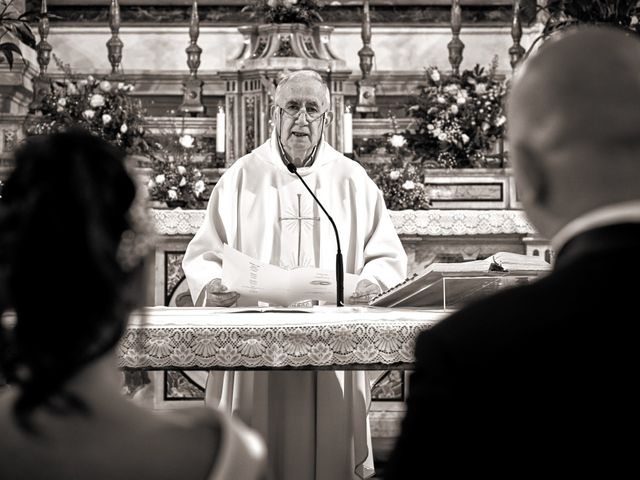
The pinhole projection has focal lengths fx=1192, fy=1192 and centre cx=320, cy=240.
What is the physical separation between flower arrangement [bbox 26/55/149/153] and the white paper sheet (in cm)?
354

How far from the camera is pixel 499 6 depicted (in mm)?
10000

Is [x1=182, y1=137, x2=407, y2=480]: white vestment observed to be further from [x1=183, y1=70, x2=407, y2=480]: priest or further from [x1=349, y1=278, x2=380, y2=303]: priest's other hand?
[x1=349, y1=278, x2=380, y2=303]: priest's other hand

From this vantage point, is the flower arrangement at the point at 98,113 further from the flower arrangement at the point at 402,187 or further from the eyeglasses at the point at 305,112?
the eyeglasses at the point at 305,112

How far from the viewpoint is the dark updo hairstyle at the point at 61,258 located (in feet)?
4.34

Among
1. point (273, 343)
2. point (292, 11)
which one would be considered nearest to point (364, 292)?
point (273, 343)

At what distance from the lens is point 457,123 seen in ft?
25.8

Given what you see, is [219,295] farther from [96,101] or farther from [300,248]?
[96,101]

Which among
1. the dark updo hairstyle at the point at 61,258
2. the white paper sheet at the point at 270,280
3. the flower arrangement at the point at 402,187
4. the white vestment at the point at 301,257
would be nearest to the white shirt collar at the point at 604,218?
the dark updo hairstyle at the point at 61,258

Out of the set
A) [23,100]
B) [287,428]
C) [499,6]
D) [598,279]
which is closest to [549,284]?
[598,279]

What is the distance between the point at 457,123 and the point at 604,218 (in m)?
6.47

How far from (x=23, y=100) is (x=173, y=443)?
27.2 ft

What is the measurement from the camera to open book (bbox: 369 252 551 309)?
3803 mm

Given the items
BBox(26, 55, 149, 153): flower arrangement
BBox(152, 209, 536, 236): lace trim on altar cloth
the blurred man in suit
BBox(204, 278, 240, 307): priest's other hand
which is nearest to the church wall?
BBox(26, 55, 149, 153): flower arrangement

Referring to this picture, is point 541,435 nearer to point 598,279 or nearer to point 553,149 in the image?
point 598,279
